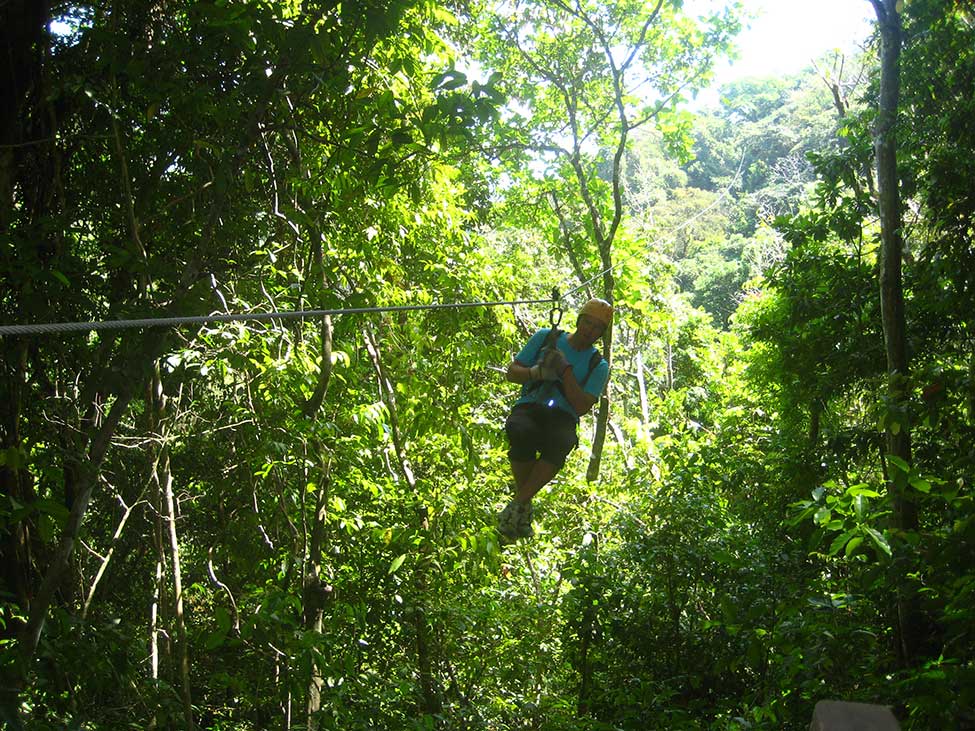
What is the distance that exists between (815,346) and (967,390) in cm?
406

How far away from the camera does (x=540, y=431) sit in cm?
359

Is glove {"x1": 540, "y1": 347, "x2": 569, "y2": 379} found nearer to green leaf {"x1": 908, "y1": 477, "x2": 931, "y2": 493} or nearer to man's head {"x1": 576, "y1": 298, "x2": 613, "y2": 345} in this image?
man's head {"x1": 576, "y1": 298, "x2": 613, "y2": 345}

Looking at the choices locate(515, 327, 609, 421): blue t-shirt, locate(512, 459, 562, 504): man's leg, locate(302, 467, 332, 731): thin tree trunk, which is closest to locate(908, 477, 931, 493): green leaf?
locate(515, 327, 609, 421): blue t-shirt

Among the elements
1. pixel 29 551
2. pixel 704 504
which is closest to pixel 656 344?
pixel 704 504

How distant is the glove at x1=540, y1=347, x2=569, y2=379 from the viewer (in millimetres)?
3408

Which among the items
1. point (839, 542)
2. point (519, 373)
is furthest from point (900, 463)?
point (519, 373)

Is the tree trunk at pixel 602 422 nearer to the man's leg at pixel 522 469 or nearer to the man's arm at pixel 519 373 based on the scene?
the man's leg at pixel 522 469

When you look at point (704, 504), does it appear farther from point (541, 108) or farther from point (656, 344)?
point (656, 344)

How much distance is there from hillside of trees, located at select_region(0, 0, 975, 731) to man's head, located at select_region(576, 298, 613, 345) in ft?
2.62

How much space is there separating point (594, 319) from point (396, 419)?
Result: 1.56 metres

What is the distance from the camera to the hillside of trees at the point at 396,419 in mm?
2617

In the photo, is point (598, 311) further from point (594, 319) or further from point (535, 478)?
point (535, 478)

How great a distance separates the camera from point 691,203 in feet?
97.8

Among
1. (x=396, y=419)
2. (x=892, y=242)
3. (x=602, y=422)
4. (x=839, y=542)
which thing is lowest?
(x=839, y=542)
